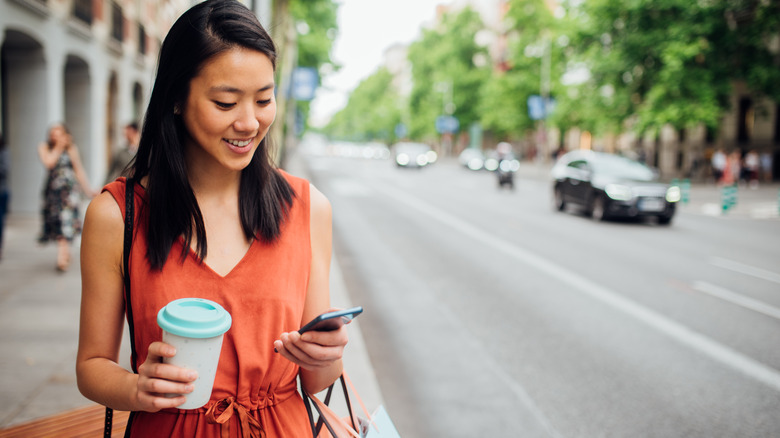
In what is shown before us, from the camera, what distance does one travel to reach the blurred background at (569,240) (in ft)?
14.9

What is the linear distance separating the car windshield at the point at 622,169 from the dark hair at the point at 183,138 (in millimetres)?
15125

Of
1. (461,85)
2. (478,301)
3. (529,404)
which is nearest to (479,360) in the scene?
(529,404)

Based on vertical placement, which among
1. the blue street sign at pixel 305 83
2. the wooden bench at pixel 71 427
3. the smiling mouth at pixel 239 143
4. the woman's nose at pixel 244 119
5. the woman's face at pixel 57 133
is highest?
the blue street sign at pixel 305 83

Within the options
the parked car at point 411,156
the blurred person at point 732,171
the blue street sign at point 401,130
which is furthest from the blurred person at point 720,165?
the blue street sign at point 401,130

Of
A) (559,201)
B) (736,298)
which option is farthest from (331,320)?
(559,201)

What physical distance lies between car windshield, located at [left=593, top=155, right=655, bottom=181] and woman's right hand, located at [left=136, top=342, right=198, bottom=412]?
15.5 meters

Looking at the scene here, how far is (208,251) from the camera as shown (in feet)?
5.24

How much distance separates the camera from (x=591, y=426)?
159 inches

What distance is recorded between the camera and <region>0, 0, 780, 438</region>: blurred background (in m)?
4.54

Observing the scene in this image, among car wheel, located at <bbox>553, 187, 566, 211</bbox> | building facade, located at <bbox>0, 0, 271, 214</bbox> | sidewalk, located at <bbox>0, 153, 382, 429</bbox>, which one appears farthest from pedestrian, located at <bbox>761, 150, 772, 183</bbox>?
sidewalk, located at <bbox>0, 153, 382, 429</bbox>

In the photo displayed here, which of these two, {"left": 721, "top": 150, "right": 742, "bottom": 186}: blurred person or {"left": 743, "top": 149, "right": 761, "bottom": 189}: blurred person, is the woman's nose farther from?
{"left": 743, "top": 149, "right": 761, "bottom": 189}: blurred person

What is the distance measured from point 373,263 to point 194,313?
8.48m

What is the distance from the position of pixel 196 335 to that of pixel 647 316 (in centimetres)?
628

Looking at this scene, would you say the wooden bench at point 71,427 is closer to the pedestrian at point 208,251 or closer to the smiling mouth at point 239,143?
the pedestrian at point 208,251
